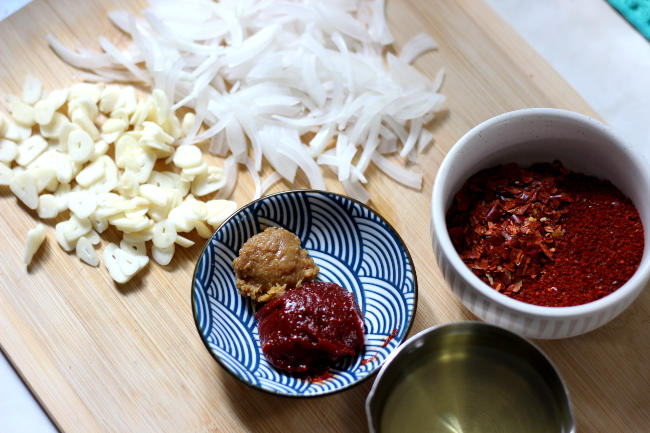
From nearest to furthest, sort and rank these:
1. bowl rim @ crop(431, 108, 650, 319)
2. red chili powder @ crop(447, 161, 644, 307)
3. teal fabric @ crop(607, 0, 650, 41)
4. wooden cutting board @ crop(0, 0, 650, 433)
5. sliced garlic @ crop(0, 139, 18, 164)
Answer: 1. bowl rim @ crop(431, 108, 650, 319)
2. red chili powder @ crop(447, 161, 644, 307)
3. wooden cutting board @ crop(0, 0, 650, 433)
4. sliced garlic @ crop(0, 139, 18, 164)
5. teal fabric @ crop(607, 0, 650, 41)

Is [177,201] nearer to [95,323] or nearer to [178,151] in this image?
[178,151]

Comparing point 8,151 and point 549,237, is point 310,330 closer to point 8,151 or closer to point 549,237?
point 549,237

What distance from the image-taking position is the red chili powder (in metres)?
1.55

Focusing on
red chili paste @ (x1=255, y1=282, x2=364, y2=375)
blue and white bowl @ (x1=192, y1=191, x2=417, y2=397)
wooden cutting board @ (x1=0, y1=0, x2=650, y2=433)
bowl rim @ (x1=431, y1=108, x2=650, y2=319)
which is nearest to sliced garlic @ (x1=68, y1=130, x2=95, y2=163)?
wooden cutting board @ (x1=0, y1=0, x2=650, y2=433)

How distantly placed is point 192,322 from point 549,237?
3.03 ft

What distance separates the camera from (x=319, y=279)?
1.83 m

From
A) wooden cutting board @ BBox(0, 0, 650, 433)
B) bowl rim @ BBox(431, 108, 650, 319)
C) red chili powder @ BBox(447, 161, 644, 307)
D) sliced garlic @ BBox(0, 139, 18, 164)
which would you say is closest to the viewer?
bowl rim @ BBox(431, 108, 650, 319)

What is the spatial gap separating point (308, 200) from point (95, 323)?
2.13ft

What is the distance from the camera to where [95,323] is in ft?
5.92

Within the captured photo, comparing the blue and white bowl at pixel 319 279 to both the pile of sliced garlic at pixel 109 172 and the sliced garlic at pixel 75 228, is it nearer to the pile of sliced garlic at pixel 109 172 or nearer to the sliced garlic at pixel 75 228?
the pile of sliced garlic at pixel 109 172

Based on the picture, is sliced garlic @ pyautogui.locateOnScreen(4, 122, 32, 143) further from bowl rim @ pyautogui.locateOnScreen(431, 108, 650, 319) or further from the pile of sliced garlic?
bowl rim @ pyautogui.locateOnScreen(431, 108, 650, 319)

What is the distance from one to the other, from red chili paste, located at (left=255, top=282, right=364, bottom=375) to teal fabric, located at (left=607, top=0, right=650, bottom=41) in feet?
4.47

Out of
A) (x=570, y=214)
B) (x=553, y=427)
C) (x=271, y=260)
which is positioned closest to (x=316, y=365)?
(x=271, y=260)

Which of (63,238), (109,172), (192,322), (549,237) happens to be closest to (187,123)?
(109,172)
